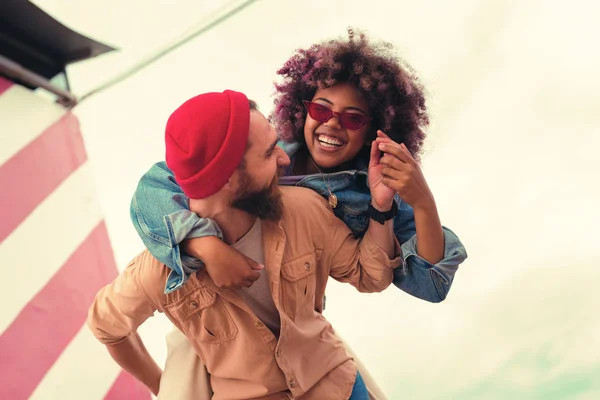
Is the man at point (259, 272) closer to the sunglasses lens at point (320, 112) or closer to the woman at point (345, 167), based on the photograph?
the woman at point (345, 167)

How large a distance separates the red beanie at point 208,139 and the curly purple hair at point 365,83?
381 millimetres

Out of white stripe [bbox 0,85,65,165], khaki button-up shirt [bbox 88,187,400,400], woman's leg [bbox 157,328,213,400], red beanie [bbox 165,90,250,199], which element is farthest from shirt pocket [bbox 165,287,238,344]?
white stripe [bbox 0,85,65,165]

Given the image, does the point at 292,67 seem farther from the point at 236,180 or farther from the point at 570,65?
the point at 570,65

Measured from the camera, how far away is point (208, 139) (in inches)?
30.8

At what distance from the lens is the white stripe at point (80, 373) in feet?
4.95

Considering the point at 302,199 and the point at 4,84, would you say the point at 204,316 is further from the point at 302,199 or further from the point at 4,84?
the point at 4,84

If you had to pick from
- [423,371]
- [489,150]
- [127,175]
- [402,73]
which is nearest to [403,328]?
[423,371]

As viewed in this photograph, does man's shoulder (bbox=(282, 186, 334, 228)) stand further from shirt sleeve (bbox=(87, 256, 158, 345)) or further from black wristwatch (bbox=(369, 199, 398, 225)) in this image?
shirt sleeve (bbox=(87, 256, 158, 345))

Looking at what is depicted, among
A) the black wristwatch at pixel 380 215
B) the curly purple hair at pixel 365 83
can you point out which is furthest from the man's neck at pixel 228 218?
the curly purple hair at pixel 365 83

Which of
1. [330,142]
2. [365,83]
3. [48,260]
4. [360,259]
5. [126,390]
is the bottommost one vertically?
[126,390]

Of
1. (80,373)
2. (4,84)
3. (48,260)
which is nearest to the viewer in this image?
(80,373)

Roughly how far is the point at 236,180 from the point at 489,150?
1.59 meters

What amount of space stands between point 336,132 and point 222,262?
1.41 feet

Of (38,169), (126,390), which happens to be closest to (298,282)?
(126,390)
